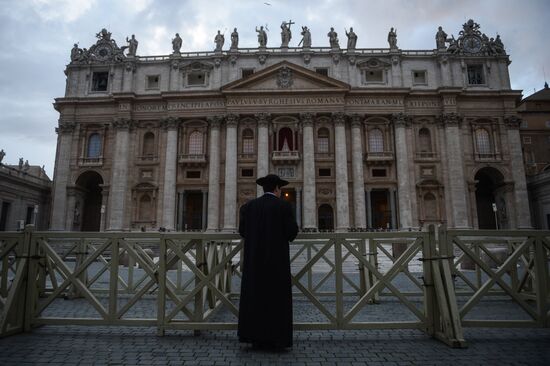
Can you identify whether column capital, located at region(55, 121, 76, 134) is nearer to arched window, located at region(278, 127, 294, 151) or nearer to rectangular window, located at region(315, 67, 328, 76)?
arched window, located at region(278, 127, 294, 151)

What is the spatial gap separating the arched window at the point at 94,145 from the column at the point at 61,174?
1.77 metres

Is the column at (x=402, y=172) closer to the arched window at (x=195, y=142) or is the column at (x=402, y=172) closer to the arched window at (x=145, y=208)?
the arched window at (x=195, y=142)

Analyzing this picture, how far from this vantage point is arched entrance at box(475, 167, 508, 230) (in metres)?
34.7

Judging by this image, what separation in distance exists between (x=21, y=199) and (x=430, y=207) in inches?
1530

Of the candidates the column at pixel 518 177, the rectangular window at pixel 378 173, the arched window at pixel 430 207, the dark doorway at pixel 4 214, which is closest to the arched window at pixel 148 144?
the dark doorway at pixel 4 214

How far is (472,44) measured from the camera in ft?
122

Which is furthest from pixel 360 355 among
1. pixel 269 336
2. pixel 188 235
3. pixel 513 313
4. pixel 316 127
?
pixel 316 127

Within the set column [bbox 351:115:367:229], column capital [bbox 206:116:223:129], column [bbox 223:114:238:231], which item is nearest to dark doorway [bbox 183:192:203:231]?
column [bbox 223:114:238:231]

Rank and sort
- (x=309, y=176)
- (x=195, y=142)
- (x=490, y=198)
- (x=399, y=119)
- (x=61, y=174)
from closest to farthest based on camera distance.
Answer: (x=309, y=176) < (x=399, y=119) < (x=61, y=174) < (x=195, y=142) < (x=490, y=198)

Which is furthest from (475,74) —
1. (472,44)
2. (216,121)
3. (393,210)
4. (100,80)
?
(100,80)

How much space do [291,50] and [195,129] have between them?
41.9ft

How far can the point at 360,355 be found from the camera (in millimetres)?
4727

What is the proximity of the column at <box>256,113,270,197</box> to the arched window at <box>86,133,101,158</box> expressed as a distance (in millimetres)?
16515

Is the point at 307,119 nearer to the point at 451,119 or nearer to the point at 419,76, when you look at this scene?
the point at 419,76
